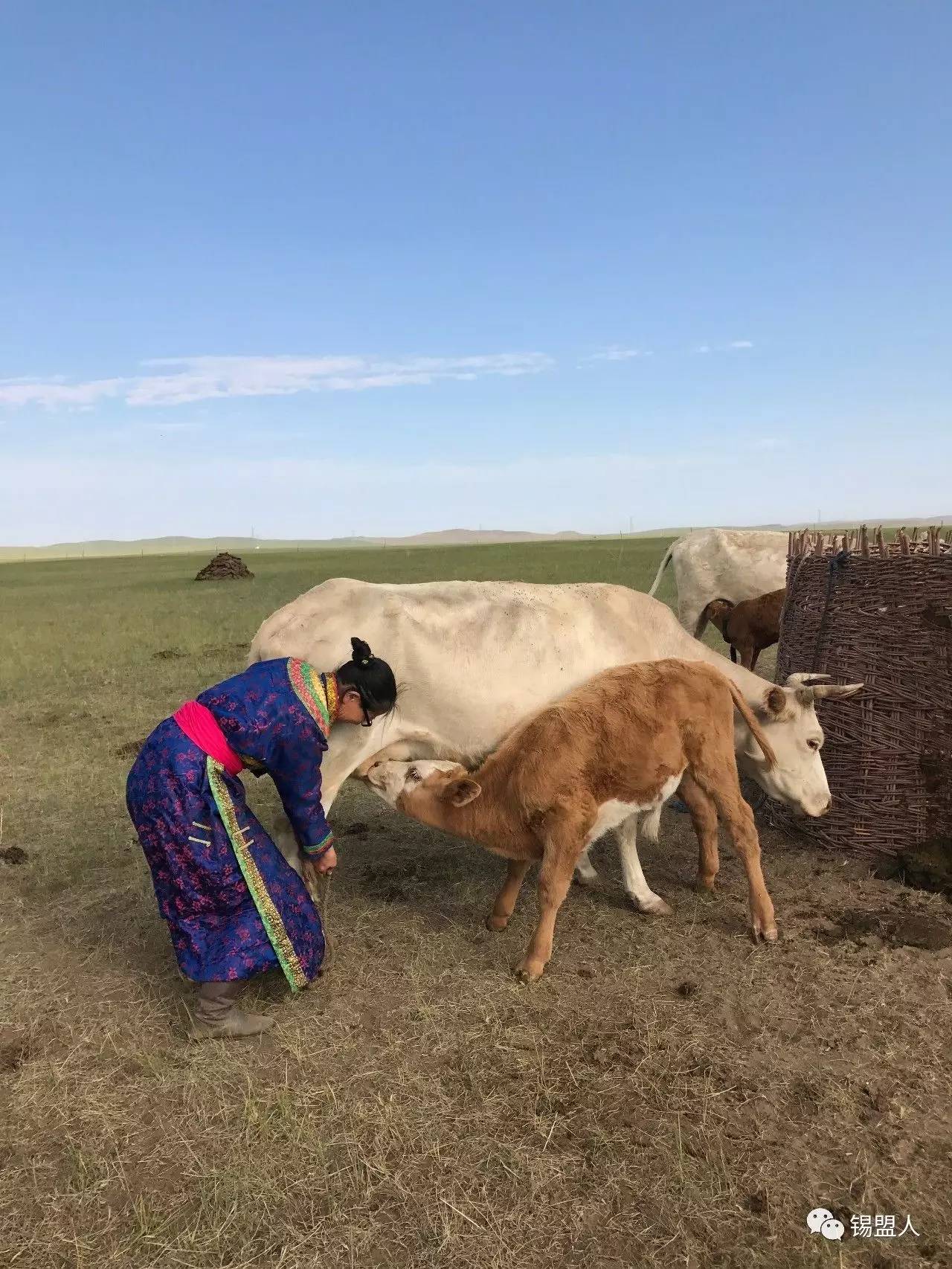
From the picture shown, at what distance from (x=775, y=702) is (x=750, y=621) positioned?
5123mm

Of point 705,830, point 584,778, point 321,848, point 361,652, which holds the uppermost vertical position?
point 361,652

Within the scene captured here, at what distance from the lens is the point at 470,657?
18.4ft

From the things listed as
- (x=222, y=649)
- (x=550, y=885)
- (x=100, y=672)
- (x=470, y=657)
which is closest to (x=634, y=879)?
(x=550, y=885)

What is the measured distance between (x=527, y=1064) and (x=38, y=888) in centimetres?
410

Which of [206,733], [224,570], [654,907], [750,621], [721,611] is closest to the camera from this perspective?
[206,733]

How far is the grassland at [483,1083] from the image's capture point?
3.04m

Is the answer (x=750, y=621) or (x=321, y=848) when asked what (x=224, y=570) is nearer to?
(x=750, y=621)

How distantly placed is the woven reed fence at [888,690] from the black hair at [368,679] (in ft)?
11.8

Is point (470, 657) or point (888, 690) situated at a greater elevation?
point (470, 657)

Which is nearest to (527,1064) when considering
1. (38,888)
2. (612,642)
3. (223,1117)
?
(223,1117)

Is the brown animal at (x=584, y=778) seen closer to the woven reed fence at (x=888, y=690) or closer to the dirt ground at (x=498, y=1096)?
the dirt ground at (x=498, y=1096)

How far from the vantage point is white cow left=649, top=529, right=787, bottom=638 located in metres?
11.4

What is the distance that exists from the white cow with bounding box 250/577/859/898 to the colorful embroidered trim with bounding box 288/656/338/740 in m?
1.08

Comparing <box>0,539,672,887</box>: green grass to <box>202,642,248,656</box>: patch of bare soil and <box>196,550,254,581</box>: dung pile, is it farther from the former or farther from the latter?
<box>196,550,254,581</box>: dung pile
